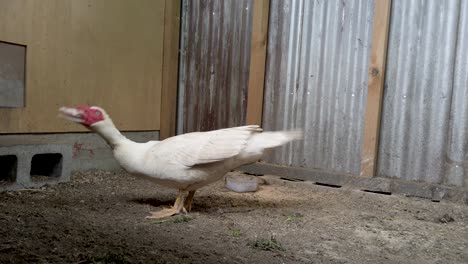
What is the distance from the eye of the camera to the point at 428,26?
410cm

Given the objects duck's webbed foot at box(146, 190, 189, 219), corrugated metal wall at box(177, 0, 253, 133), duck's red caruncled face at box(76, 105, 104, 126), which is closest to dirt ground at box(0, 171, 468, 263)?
duck's webbed foot at box(146, 190, 189, 219)

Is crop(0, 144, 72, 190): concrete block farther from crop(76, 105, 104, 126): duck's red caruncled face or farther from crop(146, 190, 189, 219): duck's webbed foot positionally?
crop(146, 190, 189, 219): duck's webbed foot

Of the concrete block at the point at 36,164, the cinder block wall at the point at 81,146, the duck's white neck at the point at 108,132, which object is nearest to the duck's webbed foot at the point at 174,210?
the duck's white neck at the point at 108,132

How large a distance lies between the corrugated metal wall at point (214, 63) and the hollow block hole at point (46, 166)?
74.0 inches

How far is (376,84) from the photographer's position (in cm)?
425

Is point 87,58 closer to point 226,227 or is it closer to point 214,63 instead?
point 214,63

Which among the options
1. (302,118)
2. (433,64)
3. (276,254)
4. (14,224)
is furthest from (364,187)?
(14,224)

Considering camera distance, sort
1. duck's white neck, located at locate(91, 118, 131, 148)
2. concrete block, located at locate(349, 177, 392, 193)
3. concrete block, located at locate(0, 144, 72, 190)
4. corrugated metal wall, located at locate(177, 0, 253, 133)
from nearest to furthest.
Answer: duck's white neck, located at locate(91, 118, 131, 148)
concrete block, located at locate(0, 144, 72, 190)
concrete block, located at locate(349, 177, 392, 193)
corrugated metal wall, located at locate(177, 0, 253, 133)

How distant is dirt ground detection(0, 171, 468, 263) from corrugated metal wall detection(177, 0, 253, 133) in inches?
51.3

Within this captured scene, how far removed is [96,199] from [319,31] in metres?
2.96

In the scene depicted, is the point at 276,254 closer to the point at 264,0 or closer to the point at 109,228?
the point at 109,228

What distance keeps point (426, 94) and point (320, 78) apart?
1.11 metres

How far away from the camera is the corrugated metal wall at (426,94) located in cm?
396

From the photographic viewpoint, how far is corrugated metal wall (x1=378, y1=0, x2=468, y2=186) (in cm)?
396
